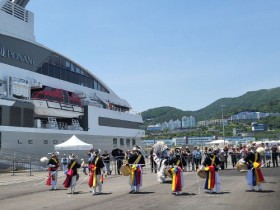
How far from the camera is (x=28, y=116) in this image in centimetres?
3478

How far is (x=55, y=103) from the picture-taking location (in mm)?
38656

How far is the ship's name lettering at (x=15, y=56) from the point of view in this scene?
115 feet

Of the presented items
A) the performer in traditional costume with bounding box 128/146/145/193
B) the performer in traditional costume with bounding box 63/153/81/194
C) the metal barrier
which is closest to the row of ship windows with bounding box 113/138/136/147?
the metal barrier

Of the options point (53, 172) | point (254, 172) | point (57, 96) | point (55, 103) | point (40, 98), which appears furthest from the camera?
point (57, 96)

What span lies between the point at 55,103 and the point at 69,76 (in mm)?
8836

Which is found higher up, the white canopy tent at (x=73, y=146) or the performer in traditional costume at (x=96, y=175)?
the white canopy tent at (x=73, y=146)

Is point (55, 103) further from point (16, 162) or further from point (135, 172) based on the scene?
point (135, 172)

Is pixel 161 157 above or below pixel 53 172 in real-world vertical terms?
above

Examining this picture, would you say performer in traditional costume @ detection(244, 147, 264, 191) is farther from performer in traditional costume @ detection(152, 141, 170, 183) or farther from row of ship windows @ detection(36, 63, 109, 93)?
row of ship windows @ detection(36, 63, 109, 93)

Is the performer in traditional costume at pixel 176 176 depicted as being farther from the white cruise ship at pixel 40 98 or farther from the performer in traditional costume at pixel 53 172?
the white cruise ship at pixel 40 98

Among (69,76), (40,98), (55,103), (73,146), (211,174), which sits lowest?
(211,174)

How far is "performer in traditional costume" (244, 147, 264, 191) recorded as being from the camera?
13.6m

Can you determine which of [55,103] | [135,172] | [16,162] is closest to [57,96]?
[55,103]

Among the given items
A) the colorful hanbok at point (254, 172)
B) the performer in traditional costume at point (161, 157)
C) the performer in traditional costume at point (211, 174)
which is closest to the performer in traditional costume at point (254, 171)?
the colorful hanbok at point (254, 172)
